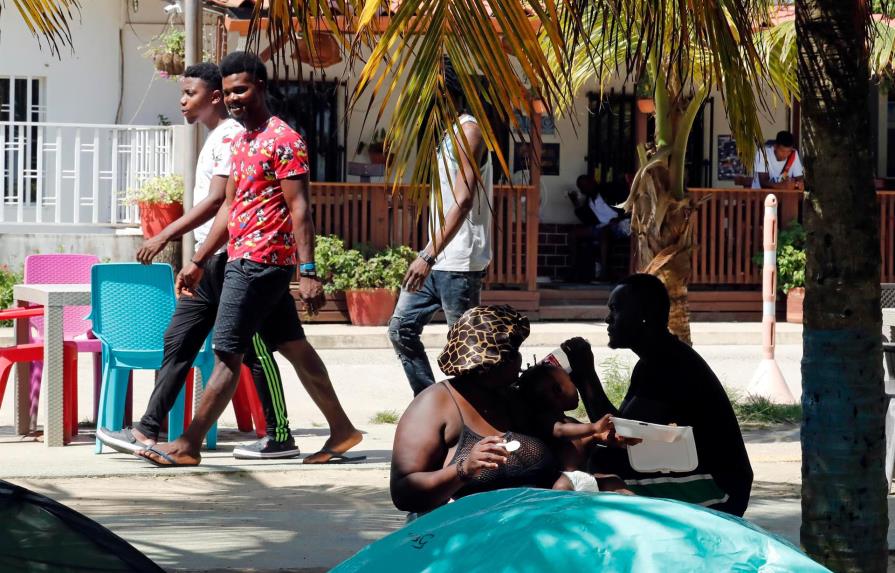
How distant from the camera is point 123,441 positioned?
6.44 metres

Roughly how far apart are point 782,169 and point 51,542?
14.1 meters

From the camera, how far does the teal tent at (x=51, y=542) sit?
8.16 ft

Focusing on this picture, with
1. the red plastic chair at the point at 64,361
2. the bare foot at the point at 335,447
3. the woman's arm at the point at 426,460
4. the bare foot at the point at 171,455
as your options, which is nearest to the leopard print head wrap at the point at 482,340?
the woman's arm at the point at 426,460

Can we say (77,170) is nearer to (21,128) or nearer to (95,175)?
(95,175)

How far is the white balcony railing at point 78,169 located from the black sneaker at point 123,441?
28.2 ft

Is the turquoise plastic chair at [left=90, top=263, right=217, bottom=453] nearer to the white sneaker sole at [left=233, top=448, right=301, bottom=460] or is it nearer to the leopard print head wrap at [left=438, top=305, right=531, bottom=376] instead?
the white sneaker sole at [left=233, top=448, right=301, bottom=460]

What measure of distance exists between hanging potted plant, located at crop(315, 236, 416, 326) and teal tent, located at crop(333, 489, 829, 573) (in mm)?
10881

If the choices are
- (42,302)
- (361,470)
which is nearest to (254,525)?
(361,470)

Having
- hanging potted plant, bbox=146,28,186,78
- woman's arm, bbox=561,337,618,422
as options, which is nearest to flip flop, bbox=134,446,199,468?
woman's arm, bbox=561,337,618,422

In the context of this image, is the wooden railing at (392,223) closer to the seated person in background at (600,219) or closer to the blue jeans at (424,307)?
the seated person in background at (600,219)

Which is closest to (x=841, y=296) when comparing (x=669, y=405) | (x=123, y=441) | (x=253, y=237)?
(x=669, y=405)

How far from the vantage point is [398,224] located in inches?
571

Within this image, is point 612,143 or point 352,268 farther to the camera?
point 612,143

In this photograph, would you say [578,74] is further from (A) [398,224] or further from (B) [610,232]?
(B) [610,232]
